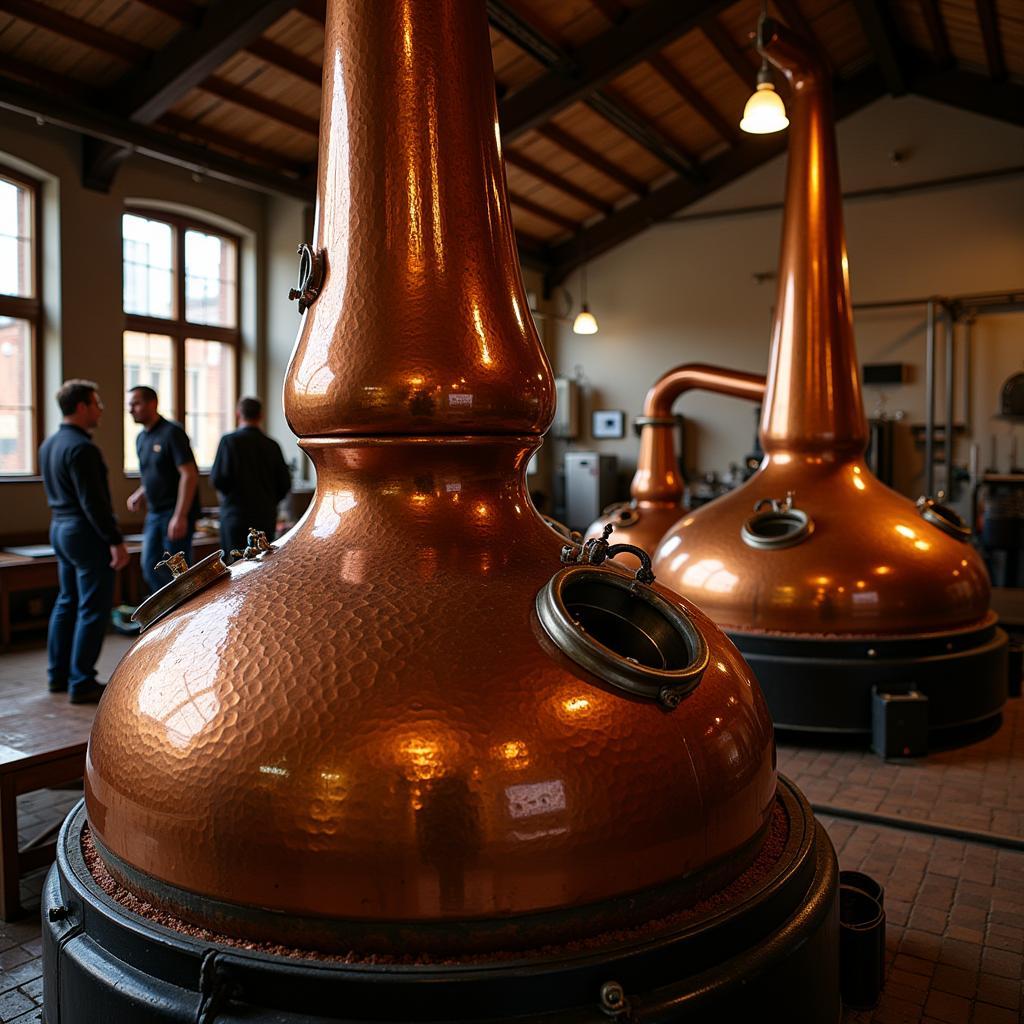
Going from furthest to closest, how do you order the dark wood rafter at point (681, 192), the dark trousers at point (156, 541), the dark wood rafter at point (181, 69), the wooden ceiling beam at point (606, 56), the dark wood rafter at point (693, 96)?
1. the dark wood rafter at point (681, 192)
2. the dark wood rafter at point (693, 96)
3. the wooden ceiling beam at point (606, 56)
4. the dark wood rafter at point (181, 69)
5. the dark trousers at point (156, 541)

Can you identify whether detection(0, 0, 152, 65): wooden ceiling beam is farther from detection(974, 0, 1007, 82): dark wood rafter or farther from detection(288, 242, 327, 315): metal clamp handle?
detection(974, 0, 1007, 82): dark wood rafter

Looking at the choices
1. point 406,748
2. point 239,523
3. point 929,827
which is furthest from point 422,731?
point 239,523

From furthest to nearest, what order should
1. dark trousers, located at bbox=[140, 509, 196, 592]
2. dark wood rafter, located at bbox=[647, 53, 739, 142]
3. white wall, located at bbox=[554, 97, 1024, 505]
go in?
white wall, located at bbox=[554, 97, 1024, 505]
dark wood rafter, located at bbox=[647, 53, 739, 142]
dark trousers, located at bbox=[140, 509, 196, 592]

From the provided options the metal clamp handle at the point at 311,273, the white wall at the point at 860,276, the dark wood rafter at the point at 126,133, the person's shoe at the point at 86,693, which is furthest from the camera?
the white wall at the point at 860,276

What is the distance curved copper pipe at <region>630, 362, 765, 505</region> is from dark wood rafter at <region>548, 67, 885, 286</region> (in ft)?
26.0

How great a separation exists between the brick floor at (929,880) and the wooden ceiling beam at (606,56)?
668 cm

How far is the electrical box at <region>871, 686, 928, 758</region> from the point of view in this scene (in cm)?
356

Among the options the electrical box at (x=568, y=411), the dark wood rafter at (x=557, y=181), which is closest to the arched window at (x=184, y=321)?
the dark wood rafter at (x=557, y=181)

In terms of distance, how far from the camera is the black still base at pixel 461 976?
1.17 metres

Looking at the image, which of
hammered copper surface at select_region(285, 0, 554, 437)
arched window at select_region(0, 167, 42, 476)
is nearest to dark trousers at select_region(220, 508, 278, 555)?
arched window at select_region(0, 167, 42, 476)

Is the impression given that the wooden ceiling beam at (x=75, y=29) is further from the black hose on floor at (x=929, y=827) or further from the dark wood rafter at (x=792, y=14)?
the black hose on floor at (x=929, y=827)

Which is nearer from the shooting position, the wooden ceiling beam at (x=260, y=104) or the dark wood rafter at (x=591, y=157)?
the wooden ceiling beam at (x=260, y=104)

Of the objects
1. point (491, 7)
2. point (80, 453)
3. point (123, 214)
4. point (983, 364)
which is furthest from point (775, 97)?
point (983, 364)

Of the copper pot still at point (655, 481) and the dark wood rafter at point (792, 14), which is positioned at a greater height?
the dark wood rafter at point (792, 14)
